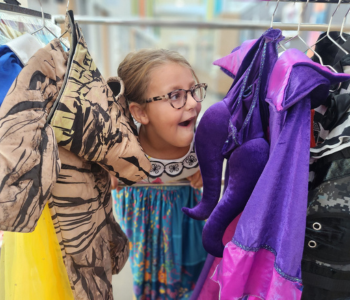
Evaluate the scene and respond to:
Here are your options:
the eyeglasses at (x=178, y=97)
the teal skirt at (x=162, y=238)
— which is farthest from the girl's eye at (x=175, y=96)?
the teal skirt at (x=162, y=238)

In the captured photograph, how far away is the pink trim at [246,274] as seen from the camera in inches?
16.5

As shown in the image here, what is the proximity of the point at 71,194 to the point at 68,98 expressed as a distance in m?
0.17

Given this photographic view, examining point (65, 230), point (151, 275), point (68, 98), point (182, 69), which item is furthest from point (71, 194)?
point (151, 275)

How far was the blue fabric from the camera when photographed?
41cm

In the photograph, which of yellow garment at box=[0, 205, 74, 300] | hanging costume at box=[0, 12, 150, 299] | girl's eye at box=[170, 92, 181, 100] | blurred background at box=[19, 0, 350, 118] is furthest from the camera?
blurred background at box=[19, 0, 350, 118]

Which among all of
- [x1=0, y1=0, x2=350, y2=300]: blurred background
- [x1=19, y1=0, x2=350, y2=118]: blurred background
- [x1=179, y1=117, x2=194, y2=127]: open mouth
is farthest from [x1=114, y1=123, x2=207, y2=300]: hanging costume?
[x1=19, y1=0, x2=350, y2=118]: blurred background

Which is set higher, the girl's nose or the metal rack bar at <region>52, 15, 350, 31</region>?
the metal rack bar at <region>52, 15, 350, 31</region>

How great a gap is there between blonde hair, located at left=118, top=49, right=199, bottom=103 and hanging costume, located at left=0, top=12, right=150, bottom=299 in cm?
18

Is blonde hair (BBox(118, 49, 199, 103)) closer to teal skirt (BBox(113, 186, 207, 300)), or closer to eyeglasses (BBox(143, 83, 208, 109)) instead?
eyeglasses (BBox(143, 83, 208, 109))

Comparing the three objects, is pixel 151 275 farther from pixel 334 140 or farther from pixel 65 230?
pixel 334 140

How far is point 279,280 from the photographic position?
390 millimetres

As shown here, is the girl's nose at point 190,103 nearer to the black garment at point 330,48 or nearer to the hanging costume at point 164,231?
the hanging costume at point 164,231

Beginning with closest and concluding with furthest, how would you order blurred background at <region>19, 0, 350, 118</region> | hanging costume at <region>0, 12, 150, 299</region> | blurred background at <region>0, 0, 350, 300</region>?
hanging costume at <region>0, 12, 150, 299</region> < blurred background at <region>0, 0, 350, 300</region> < blurred background at <region>19, 0, 350, 118</region>

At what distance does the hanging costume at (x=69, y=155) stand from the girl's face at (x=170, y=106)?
0.51 ft
